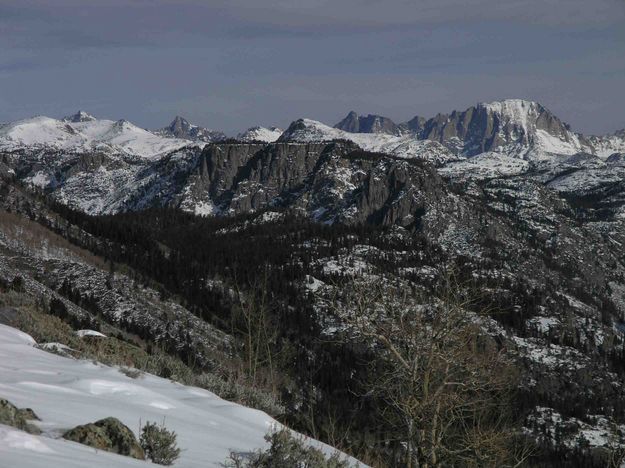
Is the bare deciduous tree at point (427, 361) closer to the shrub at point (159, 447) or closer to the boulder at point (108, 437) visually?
the shrub at point (159, 447)

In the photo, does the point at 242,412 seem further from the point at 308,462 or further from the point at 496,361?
the point at 496,361

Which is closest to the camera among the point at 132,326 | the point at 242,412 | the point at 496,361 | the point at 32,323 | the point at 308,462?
the point at 308,462

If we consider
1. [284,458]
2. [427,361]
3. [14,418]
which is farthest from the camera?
[427,361]

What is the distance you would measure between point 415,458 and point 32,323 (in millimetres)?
11619

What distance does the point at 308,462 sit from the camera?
850cm

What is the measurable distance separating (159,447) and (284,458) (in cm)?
167

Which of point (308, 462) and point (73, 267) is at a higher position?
point (73, 267)

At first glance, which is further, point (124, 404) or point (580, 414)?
point (580, 414)

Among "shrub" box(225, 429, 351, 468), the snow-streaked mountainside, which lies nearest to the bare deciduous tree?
the snow-streaked mountainside

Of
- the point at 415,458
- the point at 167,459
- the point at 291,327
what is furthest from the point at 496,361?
the point at 291,327

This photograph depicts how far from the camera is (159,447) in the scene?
782 centimetres

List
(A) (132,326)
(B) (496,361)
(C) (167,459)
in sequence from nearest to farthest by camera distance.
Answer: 1. (C) (167,459)
2. (B) (496,361)
3. (A) (132,326)

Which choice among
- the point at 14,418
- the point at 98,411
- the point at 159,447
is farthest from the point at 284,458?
the point at 14,418

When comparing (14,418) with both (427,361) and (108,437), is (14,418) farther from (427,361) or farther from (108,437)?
(427,361)
